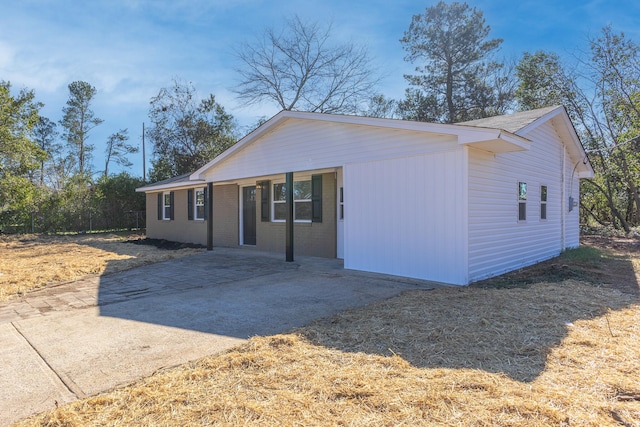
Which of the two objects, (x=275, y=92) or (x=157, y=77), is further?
(x=157, y=77)

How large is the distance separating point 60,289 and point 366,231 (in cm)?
564

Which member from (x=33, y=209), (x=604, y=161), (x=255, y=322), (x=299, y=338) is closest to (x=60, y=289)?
(x=255, y=322)

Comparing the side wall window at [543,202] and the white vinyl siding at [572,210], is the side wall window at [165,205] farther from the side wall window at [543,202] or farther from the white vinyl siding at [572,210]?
the white vinyl siding at [572,210]

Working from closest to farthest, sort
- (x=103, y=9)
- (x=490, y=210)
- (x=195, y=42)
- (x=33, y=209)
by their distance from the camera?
1. (x=490, y=210)
2. (x=103, y=9)
3. (x=195, y=42)
4. (x=33, y=209)

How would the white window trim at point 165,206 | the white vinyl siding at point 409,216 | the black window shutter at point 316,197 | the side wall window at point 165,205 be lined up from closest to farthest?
the white vinyl siding at point 409,216 < the black window shutter at point 316,197 < the side wall window at point 165,205 < the white window trim at point 165,206

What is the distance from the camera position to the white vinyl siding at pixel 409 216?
626 centimetres

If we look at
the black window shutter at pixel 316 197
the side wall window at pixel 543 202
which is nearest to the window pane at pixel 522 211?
the side wall window at pixel 543 202

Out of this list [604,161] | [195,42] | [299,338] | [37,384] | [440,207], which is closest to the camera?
[37,384]

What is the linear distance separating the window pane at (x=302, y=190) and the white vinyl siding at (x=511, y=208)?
503cm

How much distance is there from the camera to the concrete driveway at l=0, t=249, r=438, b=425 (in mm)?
2990

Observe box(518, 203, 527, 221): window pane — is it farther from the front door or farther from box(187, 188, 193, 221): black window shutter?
box(187, 188, 193, 221): black window shutter

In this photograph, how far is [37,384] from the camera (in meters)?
2.87

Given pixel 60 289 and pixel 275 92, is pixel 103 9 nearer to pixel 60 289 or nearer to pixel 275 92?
pixel 60 289

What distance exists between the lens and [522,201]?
8383 millimetres
